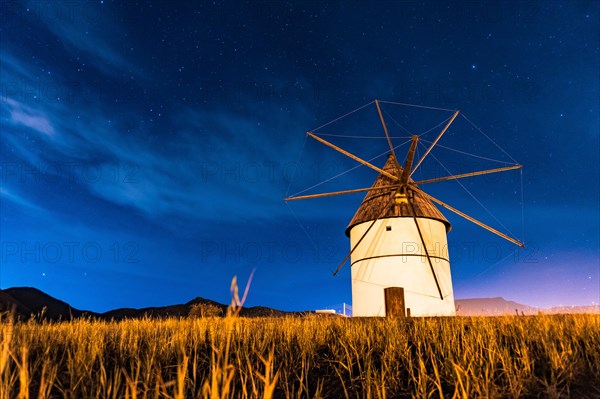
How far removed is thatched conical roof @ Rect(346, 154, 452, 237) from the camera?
72.9 feet

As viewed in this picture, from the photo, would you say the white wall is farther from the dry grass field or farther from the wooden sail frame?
the dry grass field

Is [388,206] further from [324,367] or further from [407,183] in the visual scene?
[324,367]

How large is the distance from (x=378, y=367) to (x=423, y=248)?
1718 cm

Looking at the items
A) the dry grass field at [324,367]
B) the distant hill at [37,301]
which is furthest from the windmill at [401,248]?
the distant hill at [37,301]

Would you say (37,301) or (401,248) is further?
(37,301)

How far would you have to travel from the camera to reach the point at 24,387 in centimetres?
285

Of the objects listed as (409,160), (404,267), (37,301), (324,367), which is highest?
(409,160)

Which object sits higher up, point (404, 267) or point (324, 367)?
point (404, 267)

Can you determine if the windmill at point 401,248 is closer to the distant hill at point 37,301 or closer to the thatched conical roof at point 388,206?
the thatched conical roof at point 388,206

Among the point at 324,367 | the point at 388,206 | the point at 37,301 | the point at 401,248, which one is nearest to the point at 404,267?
the point at 401,248

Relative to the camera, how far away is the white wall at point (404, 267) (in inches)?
829

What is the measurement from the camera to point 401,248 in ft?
70.3

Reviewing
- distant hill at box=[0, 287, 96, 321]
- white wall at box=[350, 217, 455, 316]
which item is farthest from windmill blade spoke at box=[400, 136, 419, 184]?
distant hill at box=[0, 287, 96, 321]

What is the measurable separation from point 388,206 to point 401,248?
247cm
